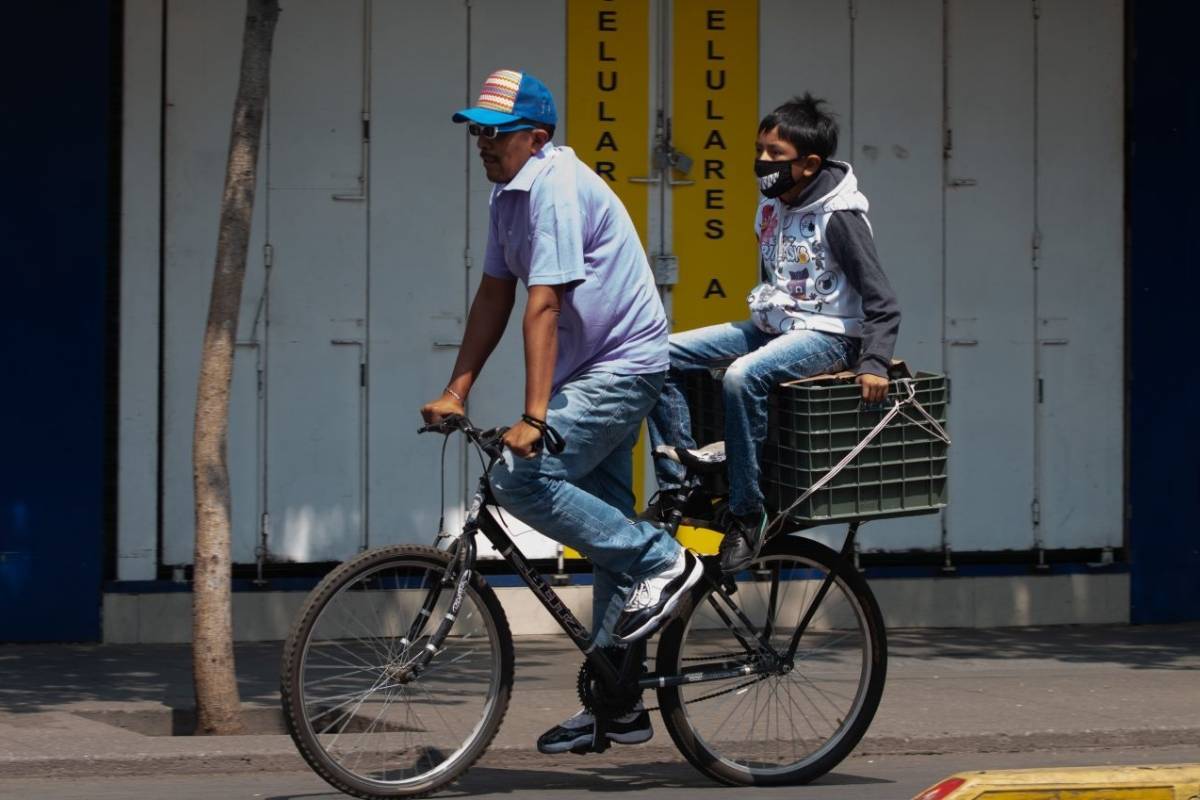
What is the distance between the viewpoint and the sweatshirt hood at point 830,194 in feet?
20.5

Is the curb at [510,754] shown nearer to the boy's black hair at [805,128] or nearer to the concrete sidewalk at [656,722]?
the concrete sidewalk at [656,722]

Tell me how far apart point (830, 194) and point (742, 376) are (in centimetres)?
67

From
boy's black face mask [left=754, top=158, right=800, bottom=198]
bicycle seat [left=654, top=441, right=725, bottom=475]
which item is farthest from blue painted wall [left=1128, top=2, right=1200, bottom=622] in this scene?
bicycle seat [left=654, top=441, right=725, bottom=475]

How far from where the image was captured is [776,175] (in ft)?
20.5

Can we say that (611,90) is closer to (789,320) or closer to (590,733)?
(789,320)

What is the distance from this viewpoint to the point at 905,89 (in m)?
10.5

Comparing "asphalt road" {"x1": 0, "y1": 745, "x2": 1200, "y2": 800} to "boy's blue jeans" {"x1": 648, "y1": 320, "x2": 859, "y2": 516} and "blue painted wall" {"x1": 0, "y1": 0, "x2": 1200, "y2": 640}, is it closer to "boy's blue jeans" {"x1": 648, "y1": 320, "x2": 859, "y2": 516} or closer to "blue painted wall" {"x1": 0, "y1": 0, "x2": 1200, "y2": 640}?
"boy's blue jeans" {"x1": 648, "y1": 320, "x2": 859, "y2": 516}

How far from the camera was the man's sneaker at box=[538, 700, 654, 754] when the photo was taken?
6227 millimetres

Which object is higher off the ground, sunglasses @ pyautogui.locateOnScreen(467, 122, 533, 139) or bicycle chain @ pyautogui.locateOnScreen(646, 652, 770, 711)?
sunglasses @ pyautogui.locateOnScreen(467, 122, 533, 139)

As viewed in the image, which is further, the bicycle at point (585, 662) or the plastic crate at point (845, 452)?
the plastic crate at point (845, 452)

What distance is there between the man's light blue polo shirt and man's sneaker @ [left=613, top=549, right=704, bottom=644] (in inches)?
25.3

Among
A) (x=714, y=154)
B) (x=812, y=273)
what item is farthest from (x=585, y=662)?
(x=714, y=154)

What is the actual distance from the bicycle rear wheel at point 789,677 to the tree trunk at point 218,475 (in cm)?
206

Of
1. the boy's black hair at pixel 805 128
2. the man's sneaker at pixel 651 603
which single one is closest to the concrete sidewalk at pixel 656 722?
the man's sneaker at pixel 651 603
